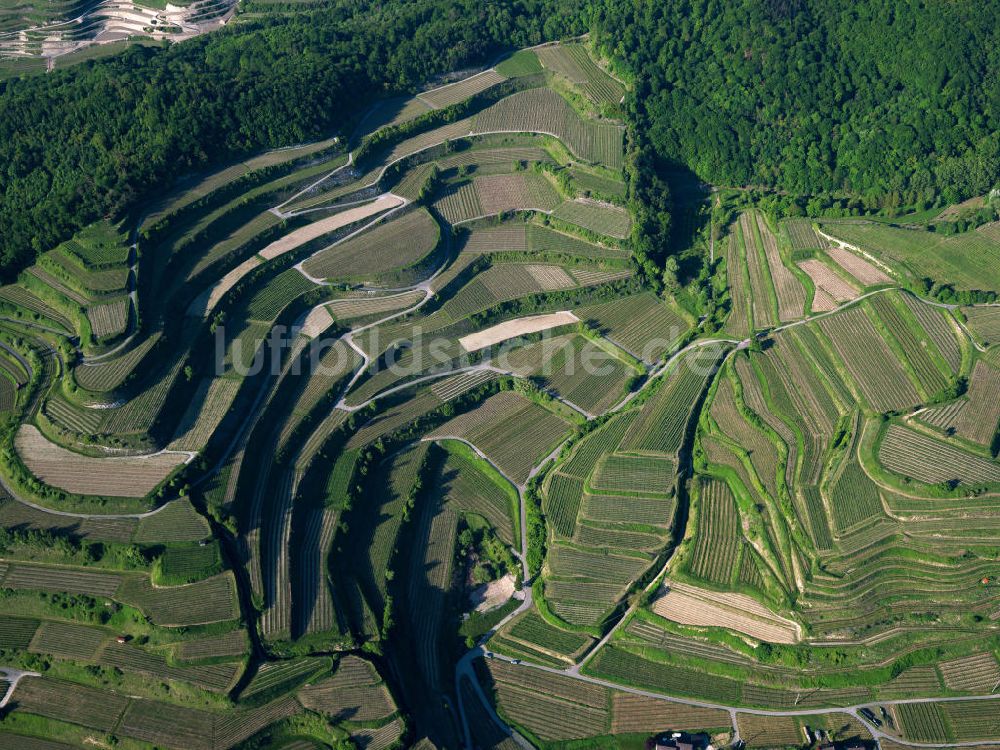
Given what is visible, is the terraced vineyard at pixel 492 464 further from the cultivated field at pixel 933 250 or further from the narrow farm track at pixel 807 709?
the cultivated field at pixel 933 250

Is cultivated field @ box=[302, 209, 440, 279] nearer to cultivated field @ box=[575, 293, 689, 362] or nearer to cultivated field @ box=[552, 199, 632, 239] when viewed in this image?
cultivated field @ box=[552, 199, 632, 239]

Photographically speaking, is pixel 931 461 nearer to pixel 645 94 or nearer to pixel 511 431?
pixel 511 431

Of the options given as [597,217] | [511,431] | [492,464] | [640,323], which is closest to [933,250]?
[640,323]

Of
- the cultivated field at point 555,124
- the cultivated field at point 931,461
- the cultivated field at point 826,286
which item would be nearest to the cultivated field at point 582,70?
the cultivated field at point 555,124

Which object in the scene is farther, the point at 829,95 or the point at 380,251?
the point at 829,95

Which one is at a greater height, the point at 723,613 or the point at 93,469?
the point at 93,469

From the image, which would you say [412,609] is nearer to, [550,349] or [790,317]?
[550,349]

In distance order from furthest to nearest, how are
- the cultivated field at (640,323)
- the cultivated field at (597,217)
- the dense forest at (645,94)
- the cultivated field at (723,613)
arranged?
the cultivated field at (597,217) → the dense forest at (645,94) → the cultivated field at (640,323) → the cultivated field at (723,613)

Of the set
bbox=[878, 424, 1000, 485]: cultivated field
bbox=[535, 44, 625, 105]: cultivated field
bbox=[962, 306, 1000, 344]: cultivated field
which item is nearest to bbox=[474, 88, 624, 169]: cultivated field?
bbox=[535, 44, 625, 105]: cultivated field
